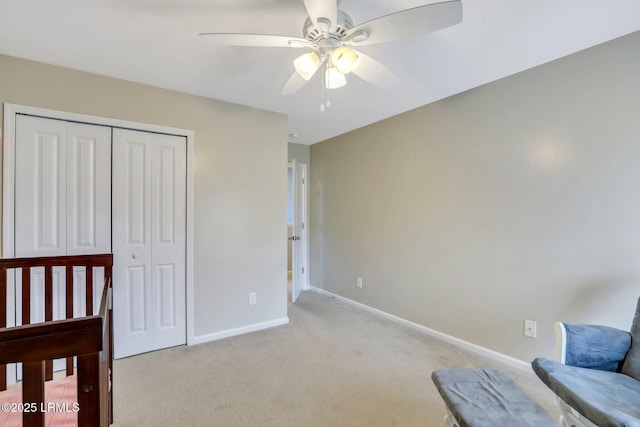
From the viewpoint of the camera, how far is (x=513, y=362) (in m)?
2.38

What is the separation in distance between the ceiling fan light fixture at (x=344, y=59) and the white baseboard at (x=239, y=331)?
259 centimetres

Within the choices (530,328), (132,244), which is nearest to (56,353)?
(132,244)

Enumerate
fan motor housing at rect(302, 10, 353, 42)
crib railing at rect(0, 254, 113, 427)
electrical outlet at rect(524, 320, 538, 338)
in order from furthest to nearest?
1. electrical outlet at rect(524, 320, 538, 338)
2. fan motor housing at rect(302, 10, 353, 42)
3. crib railing at rect(0, 254, 113, 427)

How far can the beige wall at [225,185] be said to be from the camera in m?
2.42

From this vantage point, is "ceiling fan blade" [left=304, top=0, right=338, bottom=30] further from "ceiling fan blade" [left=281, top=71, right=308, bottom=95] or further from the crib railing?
the crib railing

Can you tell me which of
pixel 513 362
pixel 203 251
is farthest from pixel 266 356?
pixel 513 362

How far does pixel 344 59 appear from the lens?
157cm

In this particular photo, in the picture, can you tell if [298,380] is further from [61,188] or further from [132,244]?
[61,188]

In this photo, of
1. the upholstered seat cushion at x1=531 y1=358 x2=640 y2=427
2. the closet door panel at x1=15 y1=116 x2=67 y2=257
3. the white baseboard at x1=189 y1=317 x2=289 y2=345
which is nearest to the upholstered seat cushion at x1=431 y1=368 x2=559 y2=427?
the upholstered seat cushion at x1=531 y1=358 x2=640 y2=427

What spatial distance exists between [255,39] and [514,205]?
2251 mm

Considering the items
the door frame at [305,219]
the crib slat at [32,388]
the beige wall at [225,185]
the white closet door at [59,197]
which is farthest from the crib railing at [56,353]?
the door frame at [305,219]

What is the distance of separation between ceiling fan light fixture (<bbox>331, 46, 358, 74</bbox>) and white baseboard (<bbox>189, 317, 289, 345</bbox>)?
2593 mm

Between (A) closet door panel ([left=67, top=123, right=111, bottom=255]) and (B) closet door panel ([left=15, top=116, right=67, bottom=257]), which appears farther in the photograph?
(A) closet door panel ([left=67, top=123, right=111, bottom=255])

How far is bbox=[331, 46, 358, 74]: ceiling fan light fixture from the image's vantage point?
1541 millimetres
